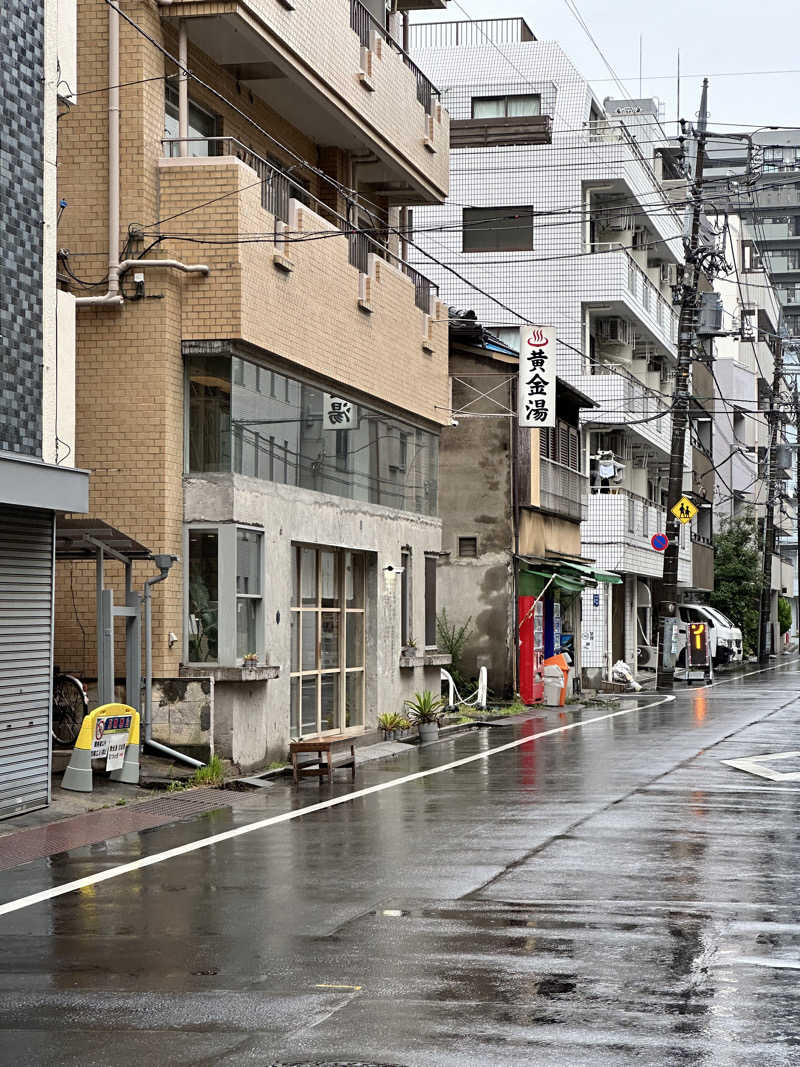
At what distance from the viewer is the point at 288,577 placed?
2238 cm

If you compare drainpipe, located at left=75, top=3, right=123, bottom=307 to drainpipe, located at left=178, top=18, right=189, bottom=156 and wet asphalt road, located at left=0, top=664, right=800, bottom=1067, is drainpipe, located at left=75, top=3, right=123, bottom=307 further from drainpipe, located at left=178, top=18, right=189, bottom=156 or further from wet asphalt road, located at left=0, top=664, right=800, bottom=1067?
wet asphalt road, located at left=0, top=664, right=800, bottom=1067

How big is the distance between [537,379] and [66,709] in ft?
59.9

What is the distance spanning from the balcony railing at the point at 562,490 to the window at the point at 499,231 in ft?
27.8

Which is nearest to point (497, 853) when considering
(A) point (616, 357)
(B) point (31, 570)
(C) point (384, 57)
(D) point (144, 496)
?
(B) point (31, 570)

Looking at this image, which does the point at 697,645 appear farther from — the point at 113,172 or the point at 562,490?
the point at 113,172

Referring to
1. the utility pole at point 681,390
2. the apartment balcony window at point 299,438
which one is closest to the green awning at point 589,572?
the utility pole at point 681,390

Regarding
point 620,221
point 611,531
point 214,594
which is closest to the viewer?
point 214,594

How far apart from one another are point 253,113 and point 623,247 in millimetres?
25741

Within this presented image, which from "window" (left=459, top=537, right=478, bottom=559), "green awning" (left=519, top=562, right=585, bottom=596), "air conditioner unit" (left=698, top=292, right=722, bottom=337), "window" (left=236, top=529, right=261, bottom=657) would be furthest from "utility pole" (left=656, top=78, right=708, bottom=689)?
"window" (left=236, top=529, right=261, bottom=657)

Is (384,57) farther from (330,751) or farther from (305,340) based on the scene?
(330,751)

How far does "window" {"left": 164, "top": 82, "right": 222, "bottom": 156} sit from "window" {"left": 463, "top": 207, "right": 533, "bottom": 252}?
88.0 feet

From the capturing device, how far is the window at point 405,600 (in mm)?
28453

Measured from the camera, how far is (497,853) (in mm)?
13352

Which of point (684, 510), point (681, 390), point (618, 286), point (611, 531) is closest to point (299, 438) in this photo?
point (681, 390)
